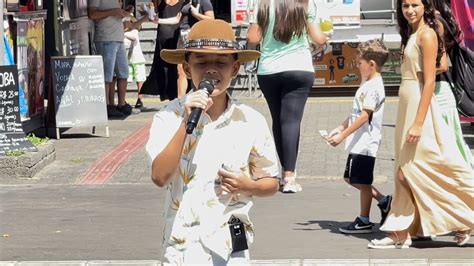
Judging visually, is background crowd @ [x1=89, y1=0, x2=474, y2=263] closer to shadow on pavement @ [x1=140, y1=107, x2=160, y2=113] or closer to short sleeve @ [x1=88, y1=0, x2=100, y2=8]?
short sleeve @ [x1=88, y1=0, x2=100, y2=8]

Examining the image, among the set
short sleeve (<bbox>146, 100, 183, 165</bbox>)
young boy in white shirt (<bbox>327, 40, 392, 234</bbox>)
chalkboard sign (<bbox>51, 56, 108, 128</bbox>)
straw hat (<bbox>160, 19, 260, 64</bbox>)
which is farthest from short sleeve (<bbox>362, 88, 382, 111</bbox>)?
chalkboard sign (<bbox>51, 56, 108, 128</bbox>)

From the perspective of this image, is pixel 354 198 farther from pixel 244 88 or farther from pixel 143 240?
pixel 244 88

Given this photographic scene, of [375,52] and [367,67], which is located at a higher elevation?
[375,52]

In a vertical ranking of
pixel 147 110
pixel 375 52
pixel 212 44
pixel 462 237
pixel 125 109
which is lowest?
pixel 147 110

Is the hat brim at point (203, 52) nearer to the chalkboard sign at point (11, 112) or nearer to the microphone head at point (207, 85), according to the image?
the microphone head at point (207, 85)

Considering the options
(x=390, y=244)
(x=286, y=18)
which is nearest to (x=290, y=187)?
(x=286, y=18)

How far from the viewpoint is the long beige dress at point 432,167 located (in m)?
7.26

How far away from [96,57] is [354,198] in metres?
4.57

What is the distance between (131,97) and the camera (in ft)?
58.2

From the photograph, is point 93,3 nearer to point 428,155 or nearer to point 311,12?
point 311,12

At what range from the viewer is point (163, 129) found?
4254mm

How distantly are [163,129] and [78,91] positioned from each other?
28.6 feet

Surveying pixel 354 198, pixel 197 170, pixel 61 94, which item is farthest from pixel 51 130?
pixel 197 170

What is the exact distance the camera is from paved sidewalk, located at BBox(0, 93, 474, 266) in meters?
7.35
